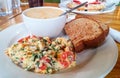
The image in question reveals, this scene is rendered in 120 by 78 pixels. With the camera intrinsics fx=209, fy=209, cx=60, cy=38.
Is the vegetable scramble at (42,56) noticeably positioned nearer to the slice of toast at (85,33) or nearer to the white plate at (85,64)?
the white plate at (85,64)

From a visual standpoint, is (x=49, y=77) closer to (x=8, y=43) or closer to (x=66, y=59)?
(x=66, y=59)

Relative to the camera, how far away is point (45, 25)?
0.90 meters

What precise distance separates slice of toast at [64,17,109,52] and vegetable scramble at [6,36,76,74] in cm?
14

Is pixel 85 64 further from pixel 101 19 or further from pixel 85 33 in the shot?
pixel 101 19

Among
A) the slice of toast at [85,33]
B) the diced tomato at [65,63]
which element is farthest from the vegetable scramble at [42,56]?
the slice of toast at [85,33]

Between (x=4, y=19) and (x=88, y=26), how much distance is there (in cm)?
58

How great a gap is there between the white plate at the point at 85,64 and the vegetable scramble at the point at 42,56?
19mm

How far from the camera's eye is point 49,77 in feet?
2.13

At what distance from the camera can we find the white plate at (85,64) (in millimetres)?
653

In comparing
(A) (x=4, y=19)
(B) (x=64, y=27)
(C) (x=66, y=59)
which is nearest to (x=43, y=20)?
(B) (x=64, y=27)

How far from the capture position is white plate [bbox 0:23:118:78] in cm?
65

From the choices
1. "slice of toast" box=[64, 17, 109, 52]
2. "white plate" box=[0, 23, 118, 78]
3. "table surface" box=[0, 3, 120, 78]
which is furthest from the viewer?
"table surface" box=[0, 3, 120, 78]

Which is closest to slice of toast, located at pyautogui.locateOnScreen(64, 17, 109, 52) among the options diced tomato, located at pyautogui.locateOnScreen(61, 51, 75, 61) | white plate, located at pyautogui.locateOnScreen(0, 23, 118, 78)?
white plate, located at pyautogui.locateOnScreen(0, 23, 118, 78)

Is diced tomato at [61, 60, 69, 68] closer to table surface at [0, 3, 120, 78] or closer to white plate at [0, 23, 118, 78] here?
white plate at [0, 23, 118, 78]
